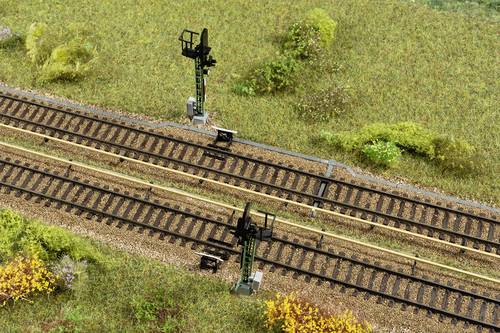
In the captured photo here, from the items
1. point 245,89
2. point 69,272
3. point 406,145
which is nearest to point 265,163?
point 245,89

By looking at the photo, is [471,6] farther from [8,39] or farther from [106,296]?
[106,296]

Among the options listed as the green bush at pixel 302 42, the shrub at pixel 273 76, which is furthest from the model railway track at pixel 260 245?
the green bush at pixel 302 42

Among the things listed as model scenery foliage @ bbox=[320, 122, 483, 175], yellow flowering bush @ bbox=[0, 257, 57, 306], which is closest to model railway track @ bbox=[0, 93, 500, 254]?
model scenery foliage @ bbox=[320, 122, 483, 175]

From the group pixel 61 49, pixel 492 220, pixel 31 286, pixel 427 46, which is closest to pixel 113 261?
pixel 31 286

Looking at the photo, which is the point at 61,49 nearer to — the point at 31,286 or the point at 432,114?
the point at 31,286

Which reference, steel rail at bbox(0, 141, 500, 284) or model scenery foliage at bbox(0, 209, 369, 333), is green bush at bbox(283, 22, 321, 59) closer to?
steel rail at bbox(0, 141, 500, 284)

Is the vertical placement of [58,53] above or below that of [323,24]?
below

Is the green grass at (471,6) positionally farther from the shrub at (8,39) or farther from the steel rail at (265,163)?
the shrub at (8,39)
